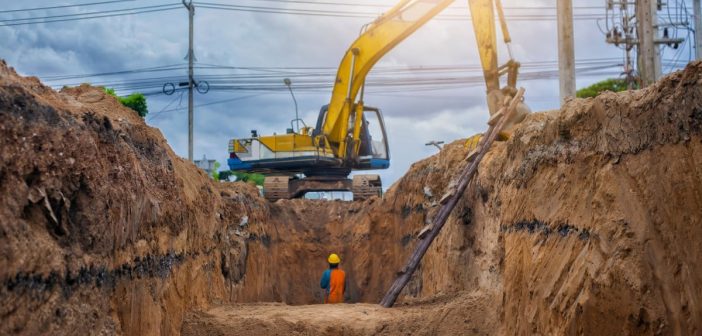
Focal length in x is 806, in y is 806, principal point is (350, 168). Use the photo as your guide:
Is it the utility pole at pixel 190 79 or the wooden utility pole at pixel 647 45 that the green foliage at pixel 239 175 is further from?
the wooden utility pole at pixel 647 45

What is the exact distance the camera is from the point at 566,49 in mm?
18281

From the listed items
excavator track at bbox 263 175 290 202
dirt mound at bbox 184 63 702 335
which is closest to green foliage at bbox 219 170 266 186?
excavator track at bbox 263 175 290 202

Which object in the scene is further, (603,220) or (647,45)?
(647,45)

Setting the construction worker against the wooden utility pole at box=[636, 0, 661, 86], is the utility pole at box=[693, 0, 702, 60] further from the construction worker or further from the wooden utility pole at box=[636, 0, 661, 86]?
the construction worker

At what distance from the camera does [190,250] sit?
1339 cm

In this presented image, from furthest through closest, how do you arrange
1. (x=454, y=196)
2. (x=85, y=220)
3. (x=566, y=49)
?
1. (x=566, y=49)
2. (x=454, y=196)
3. (x=85, y=220)

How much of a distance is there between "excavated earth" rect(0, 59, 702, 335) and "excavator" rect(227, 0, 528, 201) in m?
6.95

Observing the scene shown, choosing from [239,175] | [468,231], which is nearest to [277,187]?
[468,231]

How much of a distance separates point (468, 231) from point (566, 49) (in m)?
5.22

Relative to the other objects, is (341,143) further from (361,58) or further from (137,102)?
(137,102)

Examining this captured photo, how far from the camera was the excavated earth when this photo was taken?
7.00 m

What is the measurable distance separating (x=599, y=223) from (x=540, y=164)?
2184 mm

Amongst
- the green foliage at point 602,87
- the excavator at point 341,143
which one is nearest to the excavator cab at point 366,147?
the excavator at point 341,143

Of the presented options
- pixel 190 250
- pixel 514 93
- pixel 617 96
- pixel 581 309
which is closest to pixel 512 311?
pixel 581 309
